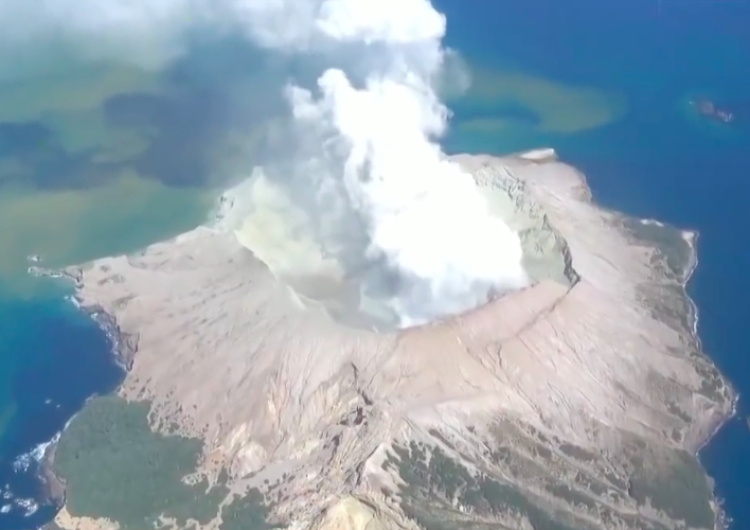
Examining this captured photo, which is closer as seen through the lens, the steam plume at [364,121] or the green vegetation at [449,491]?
the green vegetation at [449,491]

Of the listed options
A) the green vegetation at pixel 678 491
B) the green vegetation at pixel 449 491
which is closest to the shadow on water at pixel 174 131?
the green vegetation at pixel 449 491

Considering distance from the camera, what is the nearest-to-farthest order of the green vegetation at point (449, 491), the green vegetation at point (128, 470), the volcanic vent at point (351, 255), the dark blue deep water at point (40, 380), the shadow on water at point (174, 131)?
the green vegetation at point (449, 491), the green vegetation at point (128, 470), the dark blue deep water at point (40, 380), the volcanic vent at point (351, 255), the shadow on water at point (174, 131)

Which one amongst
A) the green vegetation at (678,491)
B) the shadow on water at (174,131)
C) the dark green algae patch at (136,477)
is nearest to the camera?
the dark green algae patch at (136,477)

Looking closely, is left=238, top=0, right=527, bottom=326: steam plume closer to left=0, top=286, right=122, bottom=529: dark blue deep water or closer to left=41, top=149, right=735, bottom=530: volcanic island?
left=41, top=149, right=735, bottom=530: volcanic island

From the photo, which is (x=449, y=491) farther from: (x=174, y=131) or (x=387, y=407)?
(x=174, y=131)

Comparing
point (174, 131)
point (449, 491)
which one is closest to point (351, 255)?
point (449, 491)

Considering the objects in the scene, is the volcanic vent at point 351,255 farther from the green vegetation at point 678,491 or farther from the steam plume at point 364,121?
the green vegetation at point 678,491
